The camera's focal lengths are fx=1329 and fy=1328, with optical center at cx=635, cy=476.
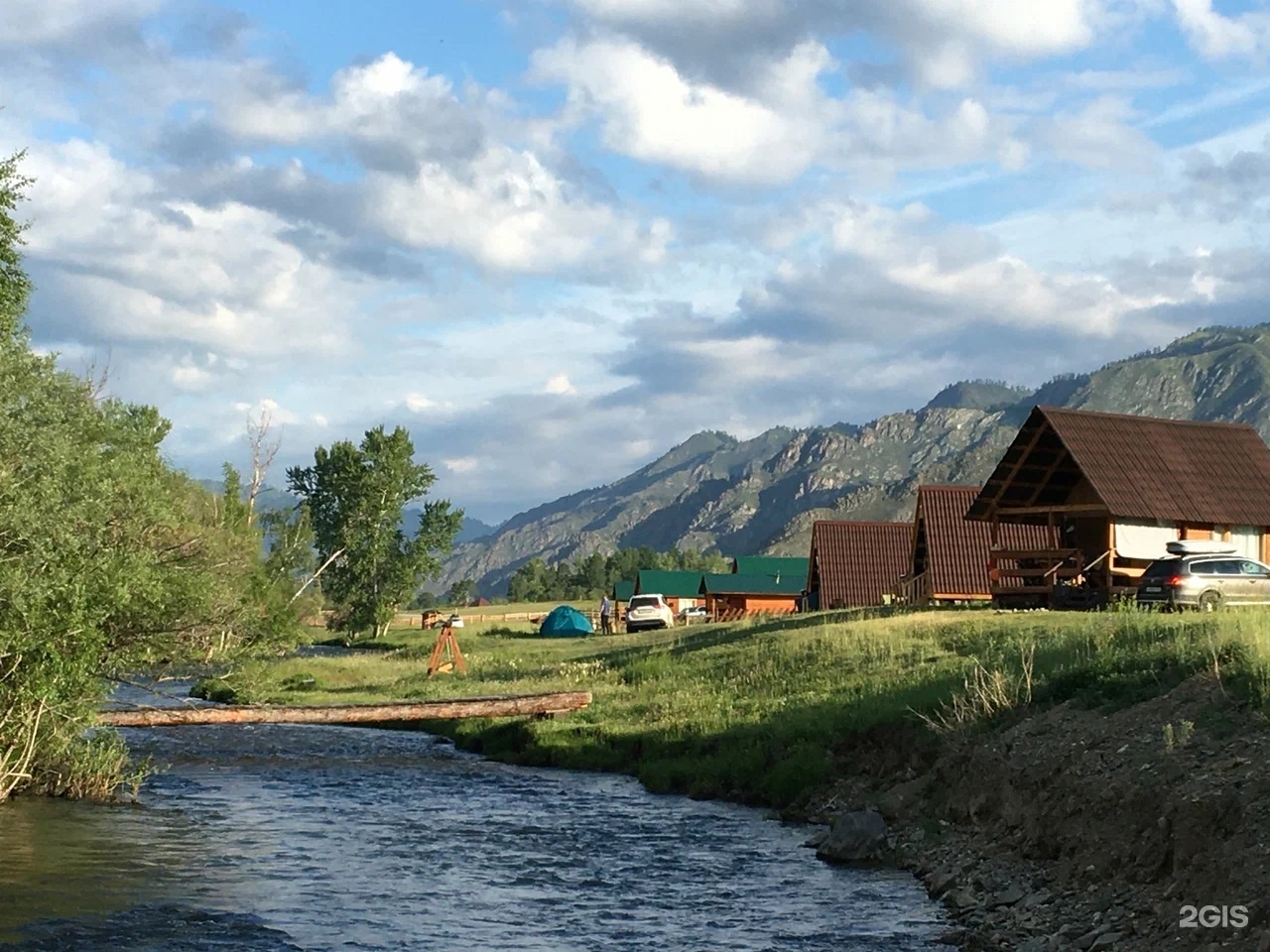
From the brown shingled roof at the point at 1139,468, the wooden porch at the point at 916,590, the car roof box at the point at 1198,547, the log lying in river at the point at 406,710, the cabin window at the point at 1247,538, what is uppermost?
the brown shingled roof at the point at 1139,468

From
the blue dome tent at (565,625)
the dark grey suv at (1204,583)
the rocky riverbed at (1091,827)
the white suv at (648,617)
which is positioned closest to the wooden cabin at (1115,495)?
the dark grey suv at (1204,583)

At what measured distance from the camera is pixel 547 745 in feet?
96.7

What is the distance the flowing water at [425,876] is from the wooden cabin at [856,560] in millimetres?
41799

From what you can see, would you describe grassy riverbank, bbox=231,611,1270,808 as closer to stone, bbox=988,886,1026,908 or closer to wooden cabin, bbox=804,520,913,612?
stone, bbox=988,886,1026,908

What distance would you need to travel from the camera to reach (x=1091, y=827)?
1483cm

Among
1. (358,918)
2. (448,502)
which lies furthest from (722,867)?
(448,502)

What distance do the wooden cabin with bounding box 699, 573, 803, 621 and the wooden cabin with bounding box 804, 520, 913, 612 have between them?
21679 mm

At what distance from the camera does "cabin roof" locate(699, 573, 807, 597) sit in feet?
307

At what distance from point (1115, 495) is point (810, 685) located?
14807 millimetres

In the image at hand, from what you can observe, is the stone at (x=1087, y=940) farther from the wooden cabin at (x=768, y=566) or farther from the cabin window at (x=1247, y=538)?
the wooden cabin at (x=768, y=566)

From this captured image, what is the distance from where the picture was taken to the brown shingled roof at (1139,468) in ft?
129

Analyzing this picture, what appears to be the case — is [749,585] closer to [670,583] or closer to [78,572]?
[670,583]

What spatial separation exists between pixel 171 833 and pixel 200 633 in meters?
3.78

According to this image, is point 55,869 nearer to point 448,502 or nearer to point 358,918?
point 358,918
